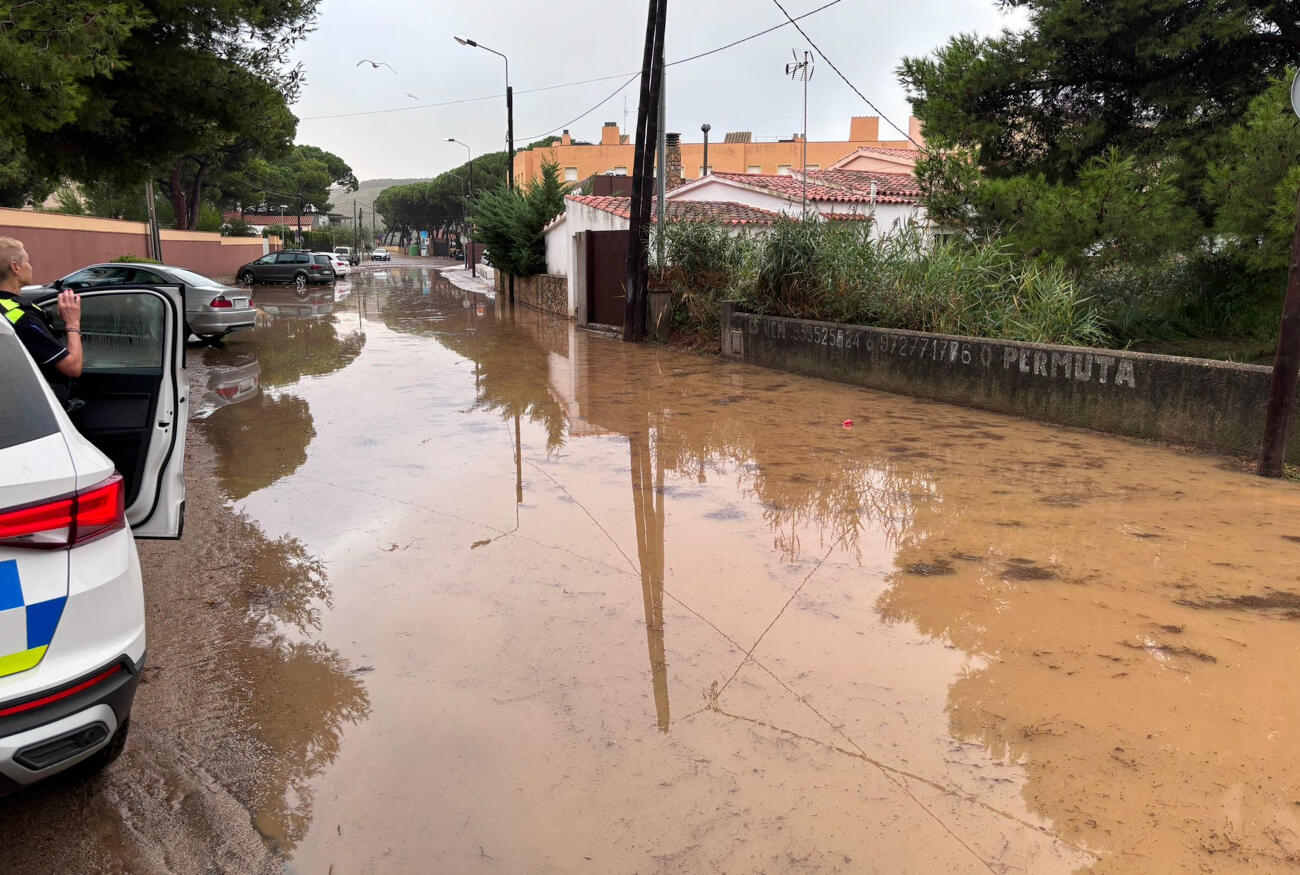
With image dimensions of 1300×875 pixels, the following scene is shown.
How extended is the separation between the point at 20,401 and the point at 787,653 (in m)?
2.93

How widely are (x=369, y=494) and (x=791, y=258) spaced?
8281 mm

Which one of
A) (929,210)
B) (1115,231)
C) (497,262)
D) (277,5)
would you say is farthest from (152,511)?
(497,262)

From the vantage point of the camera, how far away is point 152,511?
3746 millimetres

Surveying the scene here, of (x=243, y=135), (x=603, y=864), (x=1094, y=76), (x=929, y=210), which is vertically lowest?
(x=603, y=864)

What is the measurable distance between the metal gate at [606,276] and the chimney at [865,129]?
43.4m

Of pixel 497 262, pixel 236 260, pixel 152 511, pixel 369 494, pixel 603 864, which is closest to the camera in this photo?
pixel 603 864

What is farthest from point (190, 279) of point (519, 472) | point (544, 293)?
point (519, 472)

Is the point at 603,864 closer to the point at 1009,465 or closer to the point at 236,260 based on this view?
the point at 1009,465

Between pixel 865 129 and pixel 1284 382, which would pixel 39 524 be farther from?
pixel 865 129

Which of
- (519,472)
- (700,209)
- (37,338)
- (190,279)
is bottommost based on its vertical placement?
(519,472)

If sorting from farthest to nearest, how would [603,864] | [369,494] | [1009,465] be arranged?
1. [1009,465]
2. [369,494]
3. [603,864]

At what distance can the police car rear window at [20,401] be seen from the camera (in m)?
2.39

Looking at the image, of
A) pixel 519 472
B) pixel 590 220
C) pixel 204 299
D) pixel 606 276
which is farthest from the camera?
pixel 590 220

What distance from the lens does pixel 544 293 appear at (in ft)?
83.3
